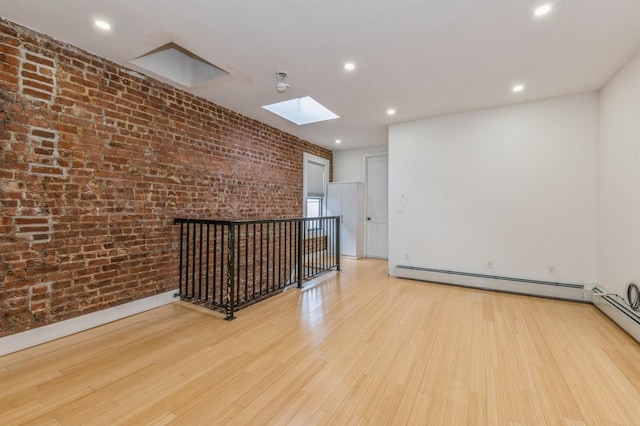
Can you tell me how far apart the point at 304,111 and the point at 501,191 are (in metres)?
3.38

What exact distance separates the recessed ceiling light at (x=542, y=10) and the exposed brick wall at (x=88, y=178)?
3.67m

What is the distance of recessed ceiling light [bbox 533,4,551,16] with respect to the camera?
196cm

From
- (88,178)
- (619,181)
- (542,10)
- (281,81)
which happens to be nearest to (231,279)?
(88,178)

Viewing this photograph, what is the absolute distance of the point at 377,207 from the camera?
6504 mm

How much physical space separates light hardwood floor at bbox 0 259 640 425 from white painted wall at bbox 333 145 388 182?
413 cm

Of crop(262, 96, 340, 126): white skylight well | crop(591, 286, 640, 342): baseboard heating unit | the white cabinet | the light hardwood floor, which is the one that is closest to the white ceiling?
crop(262, 96, 340, 126): white skylight well

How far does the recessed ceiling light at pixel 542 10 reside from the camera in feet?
6.44

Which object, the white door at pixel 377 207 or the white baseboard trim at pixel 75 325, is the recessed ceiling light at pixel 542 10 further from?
the white baseboard trim at pixel 75 325

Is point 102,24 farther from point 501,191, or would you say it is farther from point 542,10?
point 501,191

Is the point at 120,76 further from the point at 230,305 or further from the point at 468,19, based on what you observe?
the point at 468,19

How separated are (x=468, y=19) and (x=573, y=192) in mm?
2857

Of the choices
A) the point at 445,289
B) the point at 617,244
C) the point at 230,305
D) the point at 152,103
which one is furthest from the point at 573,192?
the point at 152,103

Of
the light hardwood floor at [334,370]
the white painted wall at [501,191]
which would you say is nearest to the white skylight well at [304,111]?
the white painted wall at [501,191]

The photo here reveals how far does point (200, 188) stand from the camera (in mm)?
3643
